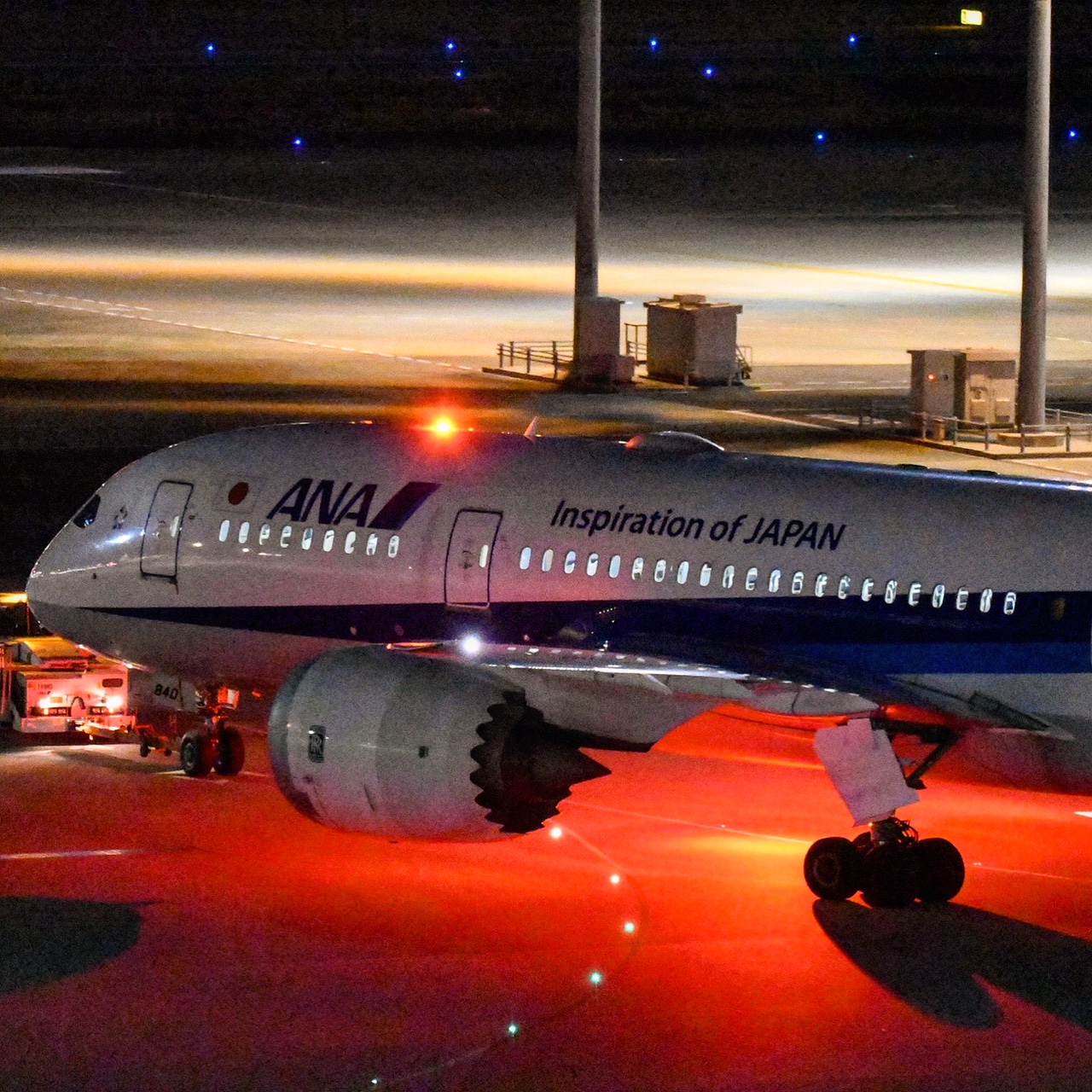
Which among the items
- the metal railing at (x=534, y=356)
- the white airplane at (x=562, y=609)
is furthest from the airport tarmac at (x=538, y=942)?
the metal railing at (x=534, y=356)

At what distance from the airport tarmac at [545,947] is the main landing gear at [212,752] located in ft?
0.81

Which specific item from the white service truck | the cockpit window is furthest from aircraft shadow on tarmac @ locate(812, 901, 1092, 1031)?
the cockpit window

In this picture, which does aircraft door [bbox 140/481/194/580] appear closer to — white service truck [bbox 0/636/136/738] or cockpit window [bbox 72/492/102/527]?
cockpit window [bbox 72/492/102/527]

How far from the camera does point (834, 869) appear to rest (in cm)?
2056

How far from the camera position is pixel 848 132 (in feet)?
414

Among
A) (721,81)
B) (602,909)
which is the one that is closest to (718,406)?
(602,909)

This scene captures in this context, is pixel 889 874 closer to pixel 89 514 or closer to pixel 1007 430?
pixel 89 514

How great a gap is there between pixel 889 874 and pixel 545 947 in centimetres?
318

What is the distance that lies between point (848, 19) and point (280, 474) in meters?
135

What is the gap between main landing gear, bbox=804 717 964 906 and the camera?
64.5 ft

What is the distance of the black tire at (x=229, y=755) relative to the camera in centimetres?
2544

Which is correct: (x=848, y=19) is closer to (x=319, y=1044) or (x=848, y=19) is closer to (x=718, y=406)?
(x=718, y=406)

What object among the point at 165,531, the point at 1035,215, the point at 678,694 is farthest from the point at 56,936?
the point at 1035,215

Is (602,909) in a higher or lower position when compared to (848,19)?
lower
